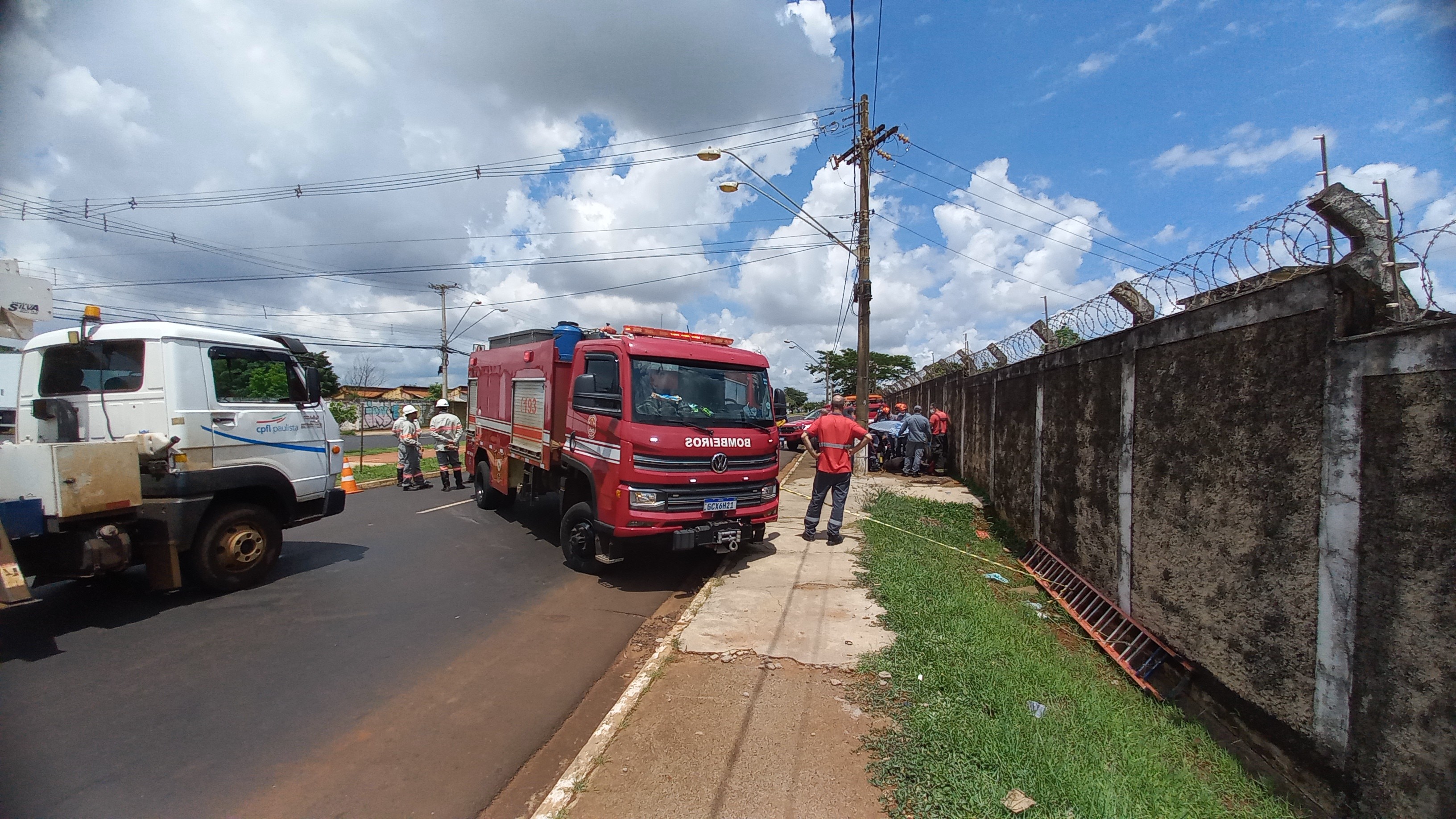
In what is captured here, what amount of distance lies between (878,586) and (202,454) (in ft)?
20.5

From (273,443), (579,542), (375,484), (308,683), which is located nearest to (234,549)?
(273,443)

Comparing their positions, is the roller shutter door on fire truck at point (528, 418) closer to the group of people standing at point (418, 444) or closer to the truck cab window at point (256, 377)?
the truck cab window at point (256, 377)

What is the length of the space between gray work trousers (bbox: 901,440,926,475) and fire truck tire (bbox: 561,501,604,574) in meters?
9.07

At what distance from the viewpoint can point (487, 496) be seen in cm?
977

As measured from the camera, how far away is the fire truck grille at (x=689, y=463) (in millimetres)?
5621

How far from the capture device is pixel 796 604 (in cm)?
525

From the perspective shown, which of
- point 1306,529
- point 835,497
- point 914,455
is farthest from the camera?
point 914,455

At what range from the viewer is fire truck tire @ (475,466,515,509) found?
970cm

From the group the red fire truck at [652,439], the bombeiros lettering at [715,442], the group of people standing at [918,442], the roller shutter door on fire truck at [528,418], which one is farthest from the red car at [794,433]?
the bombeiros lettering at [715,442]

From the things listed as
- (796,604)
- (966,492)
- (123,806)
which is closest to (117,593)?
(123,806)

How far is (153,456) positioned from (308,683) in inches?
112

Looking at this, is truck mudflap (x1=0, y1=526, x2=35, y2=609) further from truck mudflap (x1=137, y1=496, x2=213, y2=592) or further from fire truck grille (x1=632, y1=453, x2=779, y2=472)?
fire truck grille (x1=632, y1=453, x2=779, y2=472)

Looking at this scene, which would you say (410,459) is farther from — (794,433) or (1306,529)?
(1306,529)

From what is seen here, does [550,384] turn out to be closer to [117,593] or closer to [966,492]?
[117,593]
